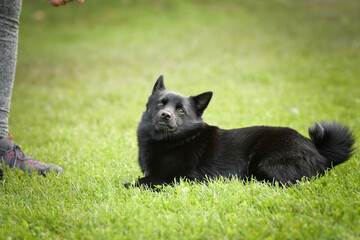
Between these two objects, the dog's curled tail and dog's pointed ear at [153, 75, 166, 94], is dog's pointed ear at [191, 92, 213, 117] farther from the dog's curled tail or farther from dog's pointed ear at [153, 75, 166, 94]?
the dog's curled tail

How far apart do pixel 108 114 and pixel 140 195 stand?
3.81m

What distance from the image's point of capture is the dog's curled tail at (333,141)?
294 centimetres

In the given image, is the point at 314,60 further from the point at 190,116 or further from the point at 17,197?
the point at 17,197

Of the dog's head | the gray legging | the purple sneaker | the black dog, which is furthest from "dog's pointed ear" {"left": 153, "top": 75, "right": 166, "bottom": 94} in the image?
the gray legging

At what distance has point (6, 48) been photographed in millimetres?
3154

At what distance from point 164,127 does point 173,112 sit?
20 centimetres

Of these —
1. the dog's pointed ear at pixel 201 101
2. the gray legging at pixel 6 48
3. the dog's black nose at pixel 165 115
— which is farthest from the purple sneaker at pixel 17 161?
the dog's pointed ear at pixel 201 101

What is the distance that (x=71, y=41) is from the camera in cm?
1609

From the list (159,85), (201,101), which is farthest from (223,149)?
(159,85)

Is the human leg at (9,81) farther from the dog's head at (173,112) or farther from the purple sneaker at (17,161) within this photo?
the dog's head at (173,112)

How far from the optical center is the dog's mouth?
307 centimetres

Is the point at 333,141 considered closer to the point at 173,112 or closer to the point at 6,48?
the point at 173,112

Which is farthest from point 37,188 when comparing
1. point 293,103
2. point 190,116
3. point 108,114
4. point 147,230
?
point 293,103

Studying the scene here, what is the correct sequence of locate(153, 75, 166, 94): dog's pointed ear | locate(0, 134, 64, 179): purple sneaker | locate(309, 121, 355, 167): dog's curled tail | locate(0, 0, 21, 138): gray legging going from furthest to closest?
locate(153, 75, 166, 94): dog's pointed ear → locate(0, 134, 64, 179): purple sneaker → locate(0, 0, 21, 138): gray legging → locate(309, 121, 355, 167): dog's curled tail
